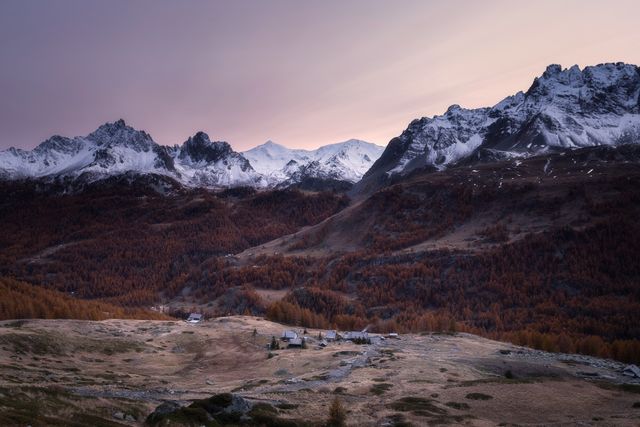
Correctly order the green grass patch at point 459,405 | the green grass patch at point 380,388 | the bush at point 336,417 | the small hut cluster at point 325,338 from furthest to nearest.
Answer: the small hut cluster at point 325,338, the green grass patch at point 380,388, the green grass patch at point 459,405, the bush at point 336,417

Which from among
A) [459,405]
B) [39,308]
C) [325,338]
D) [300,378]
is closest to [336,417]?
[459,405]

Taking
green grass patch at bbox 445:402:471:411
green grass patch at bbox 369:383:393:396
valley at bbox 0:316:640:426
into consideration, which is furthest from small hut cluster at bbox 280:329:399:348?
green grass patch at bbox 445:402:471:411

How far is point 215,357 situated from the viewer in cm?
10944

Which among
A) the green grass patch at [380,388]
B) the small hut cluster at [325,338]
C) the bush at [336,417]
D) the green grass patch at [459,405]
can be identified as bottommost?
the small hut cluster at [325,338]

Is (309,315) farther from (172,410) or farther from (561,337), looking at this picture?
(172,410)

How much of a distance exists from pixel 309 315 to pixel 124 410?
478 ft

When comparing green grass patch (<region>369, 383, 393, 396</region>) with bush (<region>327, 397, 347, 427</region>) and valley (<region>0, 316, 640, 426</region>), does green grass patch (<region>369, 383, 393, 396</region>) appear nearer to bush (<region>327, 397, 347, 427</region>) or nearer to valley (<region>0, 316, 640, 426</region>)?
valley (<region>0, 316, 640, 426</region>)

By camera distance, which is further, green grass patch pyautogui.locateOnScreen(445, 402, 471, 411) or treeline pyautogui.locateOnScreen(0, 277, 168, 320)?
treeline pyautogui.locateOnScreen(0, 277, 168, 320)

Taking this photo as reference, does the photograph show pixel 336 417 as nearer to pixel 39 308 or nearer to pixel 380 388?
pixel 380 388

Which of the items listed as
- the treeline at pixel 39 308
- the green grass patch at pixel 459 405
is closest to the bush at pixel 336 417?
the green grass patch at pixel 459 405

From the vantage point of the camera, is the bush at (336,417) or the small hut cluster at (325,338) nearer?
the bush at (336,417)

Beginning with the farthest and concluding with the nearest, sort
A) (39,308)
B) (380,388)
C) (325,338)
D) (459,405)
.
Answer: (39,308)
(325,338)
(380,388)
(459,405)

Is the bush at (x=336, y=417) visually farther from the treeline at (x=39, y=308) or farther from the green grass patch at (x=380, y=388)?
the treeline at (x=39, y=308)

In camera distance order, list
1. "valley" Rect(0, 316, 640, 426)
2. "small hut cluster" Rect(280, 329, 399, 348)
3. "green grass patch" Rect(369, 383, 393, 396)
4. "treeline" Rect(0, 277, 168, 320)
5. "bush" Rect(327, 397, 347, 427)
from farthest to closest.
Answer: "treeline" Rect(0, 277, 168, 320)
"small hut cluster" Rect(280, 329, 399, 348)
"green grass patch" Rect(369, 383, 393, 396)
"valley" Rect(0, 316, 640, 426)
"bush" Rect(327, 397, 347, 427)
